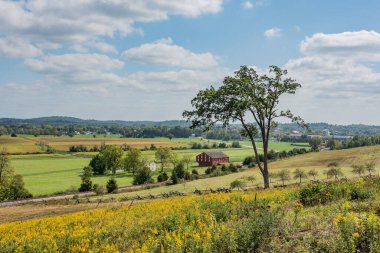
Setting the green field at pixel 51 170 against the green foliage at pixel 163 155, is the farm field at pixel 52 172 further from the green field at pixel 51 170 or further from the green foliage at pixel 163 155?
the green foliage at pixel 163 155

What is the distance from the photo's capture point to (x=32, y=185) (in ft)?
289

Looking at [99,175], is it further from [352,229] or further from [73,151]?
[352,229]

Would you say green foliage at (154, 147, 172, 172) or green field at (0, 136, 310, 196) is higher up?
green foliage at (154, 147, 172, 172)

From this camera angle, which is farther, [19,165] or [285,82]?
[19,165]

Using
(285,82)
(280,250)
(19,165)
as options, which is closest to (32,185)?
(19,165)

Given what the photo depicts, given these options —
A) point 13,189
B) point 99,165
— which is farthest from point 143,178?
point 99,165

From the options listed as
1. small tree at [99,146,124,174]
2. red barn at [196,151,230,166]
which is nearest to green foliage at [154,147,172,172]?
small tree at [99,146,124,174]

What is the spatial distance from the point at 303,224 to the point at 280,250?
2.35 meters

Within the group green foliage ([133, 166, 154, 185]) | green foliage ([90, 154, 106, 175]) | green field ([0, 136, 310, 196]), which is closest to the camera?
green foliage ([133, 166, 154, 185])

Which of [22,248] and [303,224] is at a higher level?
[303,224]

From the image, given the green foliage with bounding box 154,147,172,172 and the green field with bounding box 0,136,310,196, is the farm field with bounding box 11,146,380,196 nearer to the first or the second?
the green field with bounding box 0,136,310,196

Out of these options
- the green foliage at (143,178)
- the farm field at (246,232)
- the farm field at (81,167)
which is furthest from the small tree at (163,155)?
the farm field at (246,232)

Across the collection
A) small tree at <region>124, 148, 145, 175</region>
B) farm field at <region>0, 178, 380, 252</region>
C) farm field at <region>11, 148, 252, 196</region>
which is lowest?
farm field at <region>11, 148, 252, 196</region>

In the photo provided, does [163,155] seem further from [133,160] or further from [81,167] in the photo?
[81,167]
